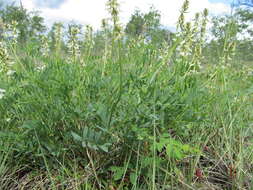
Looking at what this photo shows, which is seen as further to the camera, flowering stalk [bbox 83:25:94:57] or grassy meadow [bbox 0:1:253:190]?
flowering stalk [bbox 83:25:94:57]

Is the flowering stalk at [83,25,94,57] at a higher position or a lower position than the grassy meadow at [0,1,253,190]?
higher

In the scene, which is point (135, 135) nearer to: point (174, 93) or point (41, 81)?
point (174, 93)

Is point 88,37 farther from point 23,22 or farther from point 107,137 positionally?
point 107,137

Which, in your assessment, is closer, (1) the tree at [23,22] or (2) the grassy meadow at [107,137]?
(2) the grassy meadow at [107,137]

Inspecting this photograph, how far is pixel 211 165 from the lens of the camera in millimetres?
1508

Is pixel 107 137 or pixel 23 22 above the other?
pixel 23 22

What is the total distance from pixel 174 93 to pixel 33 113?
2.60 feet

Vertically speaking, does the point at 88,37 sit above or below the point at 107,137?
above

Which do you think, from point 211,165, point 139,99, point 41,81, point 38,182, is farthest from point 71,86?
point 211,165

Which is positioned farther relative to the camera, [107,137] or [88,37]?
[88,37]

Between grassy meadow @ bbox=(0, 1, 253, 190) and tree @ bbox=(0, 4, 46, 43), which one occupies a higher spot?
tree @ bbox=(0, 4, 46, 43)

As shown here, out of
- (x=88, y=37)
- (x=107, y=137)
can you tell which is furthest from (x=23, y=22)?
(x=107, y=137)

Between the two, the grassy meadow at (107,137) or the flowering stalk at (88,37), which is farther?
the flowering stalk at (88,37)

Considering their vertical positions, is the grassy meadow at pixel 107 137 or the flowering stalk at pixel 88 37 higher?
the flowering stalk at pixel 88 37
